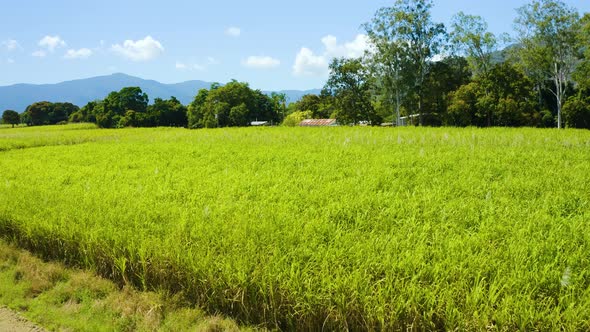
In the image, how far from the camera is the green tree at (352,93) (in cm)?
4797

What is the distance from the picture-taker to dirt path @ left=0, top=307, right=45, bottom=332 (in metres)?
3.77

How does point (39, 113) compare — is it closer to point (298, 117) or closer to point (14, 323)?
point (298, 117)

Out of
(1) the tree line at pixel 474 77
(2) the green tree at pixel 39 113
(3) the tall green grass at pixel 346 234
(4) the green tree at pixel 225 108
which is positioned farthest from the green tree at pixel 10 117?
(3) the tall green grass at pixel 346 234

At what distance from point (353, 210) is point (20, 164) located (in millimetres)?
10663

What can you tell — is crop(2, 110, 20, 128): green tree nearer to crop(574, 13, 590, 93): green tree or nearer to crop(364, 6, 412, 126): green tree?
crop(364, 6, 412, 126): green tree

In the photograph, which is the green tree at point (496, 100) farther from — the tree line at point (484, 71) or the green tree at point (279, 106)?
the green tree at point (279, 106)

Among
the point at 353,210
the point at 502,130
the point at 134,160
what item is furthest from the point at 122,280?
the point at 502,130

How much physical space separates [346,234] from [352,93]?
46.1 meters

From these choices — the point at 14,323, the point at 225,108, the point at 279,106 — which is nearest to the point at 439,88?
the point at 225,108

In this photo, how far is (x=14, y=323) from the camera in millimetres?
3875

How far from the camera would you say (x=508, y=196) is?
5406mm

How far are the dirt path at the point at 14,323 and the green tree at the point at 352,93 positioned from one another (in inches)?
1817

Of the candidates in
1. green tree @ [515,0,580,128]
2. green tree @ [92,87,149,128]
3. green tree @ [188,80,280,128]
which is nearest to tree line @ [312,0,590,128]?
green tree @ [515,0,580,128]

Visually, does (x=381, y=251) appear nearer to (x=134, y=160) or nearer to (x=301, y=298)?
(x=301, y=298)
